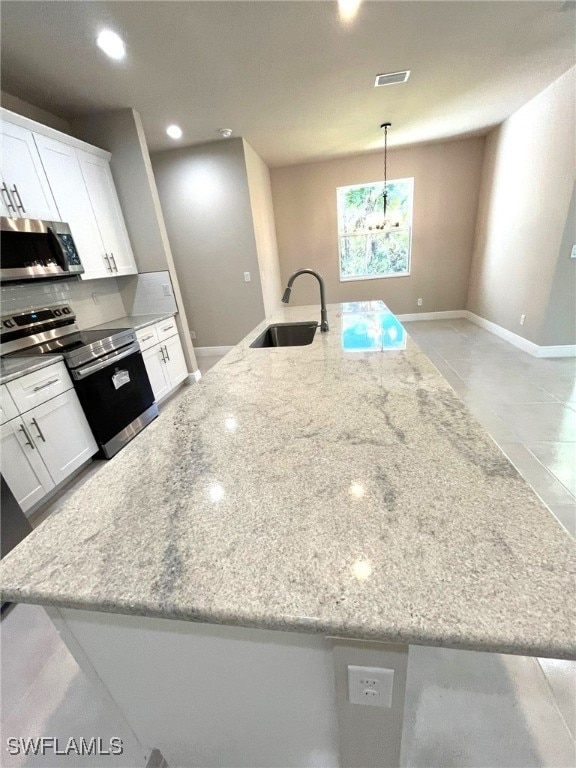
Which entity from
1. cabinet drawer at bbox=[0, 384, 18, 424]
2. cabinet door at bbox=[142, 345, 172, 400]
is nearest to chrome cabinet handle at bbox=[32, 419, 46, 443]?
cabinet drawer at bbox=[0, 384, 18, 424]

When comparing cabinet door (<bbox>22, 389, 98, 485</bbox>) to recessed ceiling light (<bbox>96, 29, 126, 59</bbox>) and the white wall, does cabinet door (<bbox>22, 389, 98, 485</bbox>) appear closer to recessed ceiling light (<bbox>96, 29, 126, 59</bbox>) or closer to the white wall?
recessed ceiling light (<bbox>96, 29, 126, 59</bbox>)

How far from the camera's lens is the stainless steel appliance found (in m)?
2.22

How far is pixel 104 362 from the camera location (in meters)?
2.37

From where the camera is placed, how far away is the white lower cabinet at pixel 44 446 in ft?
5.81

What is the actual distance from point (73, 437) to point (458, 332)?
508 cm

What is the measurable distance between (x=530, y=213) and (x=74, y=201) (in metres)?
4.84

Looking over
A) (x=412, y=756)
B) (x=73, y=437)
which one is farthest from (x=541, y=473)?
(x=73, y=437)

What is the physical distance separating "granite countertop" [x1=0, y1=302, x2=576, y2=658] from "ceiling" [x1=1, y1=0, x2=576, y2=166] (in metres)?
2.57

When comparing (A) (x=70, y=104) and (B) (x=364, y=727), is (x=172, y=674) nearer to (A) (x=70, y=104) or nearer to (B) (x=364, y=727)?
(B) (x=364, y=727)

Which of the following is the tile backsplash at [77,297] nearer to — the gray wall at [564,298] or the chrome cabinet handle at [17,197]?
the chrome cabinet handle at [17,197]

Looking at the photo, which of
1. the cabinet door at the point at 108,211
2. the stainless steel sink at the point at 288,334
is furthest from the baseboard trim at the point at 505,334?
the cabinet door at the point at 108,211

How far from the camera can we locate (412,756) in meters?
0.90

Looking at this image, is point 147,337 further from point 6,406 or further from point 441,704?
point 441,704

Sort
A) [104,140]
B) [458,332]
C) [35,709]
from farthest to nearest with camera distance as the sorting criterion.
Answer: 1. [458,332]
2. [104,140]
3. [35,709]
